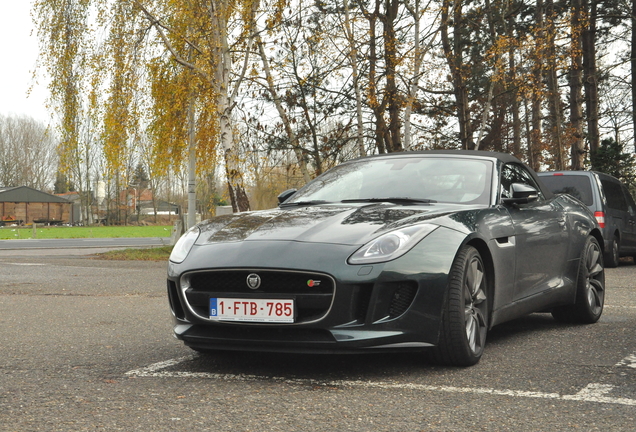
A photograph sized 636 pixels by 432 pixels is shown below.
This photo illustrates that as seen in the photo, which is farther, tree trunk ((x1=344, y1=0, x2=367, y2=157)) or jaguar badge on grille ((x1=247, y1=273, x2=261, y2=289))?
tree trunk ((x1=344, y1=0, x2=367, y2=157))

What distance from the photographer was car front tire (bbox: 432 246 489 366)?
447 cm

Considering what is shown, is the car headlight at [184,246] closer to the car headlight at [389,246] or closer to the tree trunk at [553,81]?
the car headlight at [389,246]

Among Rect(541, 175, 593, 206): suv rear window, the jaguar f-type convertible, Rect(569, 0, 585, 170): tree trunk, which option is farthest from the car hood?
Rect(569, 0, 585, 170): tree trunk

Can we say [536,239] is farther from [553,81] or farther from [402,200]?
[553,81]

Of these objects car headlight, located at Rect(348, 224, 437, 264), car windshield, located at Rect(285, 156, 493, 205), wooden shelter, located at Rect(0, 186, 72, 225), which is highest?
wooden shelter, located at Rect(0, 186, 72, 225)

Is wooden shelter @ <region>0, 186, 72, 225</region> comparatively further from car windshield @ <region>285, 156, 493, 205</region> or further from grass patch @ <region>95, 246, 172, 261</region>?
car windshield @ <region>285, 156, 493, 205</region>

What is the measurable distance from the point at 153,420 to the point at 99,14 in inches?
670

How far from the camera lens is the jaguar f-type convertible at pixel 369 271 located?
422 cm

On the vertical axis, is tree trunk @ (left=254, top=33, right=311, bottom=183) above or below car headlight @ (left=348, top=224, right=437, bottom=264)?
above

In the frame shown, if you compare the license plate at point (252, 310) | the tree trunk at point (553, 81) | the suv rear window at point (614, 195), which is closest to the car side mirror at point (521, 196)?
the license plate at point (252, 310)

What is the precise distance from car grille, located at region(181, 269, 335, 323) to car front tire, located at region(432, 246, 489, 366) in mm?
728

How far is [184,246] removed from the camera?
4836mm

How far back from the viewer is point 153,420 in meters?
3.46

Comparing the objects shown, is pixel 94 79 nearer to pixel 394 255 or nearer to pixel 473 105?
pixel 473 105
